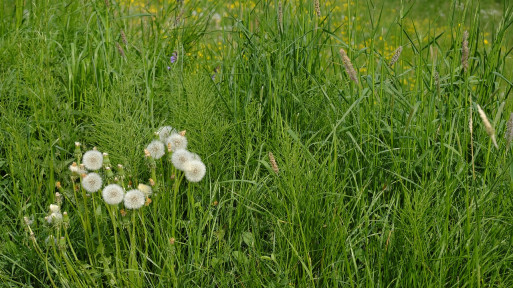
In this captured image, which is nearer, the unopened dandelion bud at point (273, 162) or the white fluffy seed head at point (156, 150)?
the unopened dandelion bud at point (273, 162)

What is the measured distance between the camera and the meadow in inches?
67.4

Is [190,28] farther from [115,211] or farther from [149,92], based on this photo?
[115,211]

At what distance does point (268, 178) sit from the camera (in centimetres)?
208

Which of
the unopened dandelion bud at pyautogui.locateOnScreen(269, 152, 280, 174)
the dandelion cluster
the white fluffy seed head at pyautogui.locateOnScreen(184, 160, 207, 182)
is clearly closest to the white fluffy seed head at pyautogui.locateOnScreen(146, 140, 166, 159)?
the dandelion cluster

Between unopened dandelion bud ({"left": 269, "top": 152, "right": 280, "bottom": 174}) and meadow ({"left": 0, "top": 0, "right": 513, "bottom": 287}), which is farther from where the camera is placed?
meadow ({"left": 0, "top": 0, "right": 513, "bottom": 287})

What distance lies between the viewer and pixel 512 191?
6.15 feet

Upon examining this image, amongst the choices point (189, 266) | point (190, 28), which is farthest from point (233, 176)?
point (190, 28)

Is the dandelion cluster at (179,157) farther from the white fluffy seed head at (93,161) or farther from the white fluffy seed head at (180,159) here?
the white fluffy seed head at (93,161)

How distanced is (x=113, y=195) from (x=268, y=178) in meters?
0.63

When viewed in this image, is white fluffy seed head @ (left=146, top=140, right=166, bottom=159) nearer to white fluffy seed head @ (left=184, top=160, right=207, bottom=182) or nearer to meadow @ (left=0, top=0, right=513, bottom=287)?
meadow @ (left=0, top=0, right=513, bottom=287)

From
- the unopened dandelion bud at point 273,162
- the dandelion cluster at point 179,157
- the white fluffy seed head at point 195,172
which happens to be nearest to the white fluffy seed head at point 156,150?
the dandelion cluster at point 179,157

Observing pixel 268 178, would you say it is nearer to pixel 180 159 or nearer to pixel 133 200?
pixel 180 159

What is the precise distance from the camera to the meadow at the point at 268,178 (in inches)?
67.4

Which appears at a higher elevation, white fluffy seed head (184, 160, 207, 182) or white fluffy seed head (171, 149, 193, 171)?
white fluffy seed head (171, 149, 193, 171)
